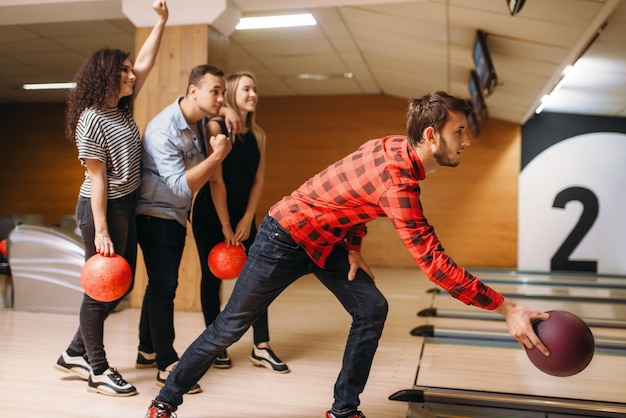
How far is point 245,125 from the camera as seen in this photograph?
9.77 ft

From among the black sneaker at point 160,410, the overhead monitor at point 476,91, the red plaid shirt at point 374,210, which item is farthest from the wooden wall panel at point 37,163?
the red plaid shirt at point 374,210

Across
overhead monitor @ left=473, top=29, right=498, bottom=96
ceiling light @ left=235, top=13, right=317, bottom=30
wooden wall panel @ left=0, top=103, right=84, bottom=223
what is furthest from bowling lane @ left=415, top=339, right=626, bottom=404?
wooden wall panel @ left=0, top=103, right=84, bottom=223

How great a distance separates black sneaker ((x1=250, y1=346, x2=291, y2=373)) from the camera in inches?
114

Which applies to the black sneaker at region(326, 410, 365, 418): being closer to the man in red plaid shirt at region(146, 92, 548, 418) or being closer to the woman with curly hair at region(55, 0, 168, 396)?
the man in red plaid shirt at region(146, 92, 548, 418)

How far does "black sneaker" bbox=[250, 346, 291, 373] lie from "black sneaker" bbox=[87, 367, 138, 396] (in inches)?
26.5

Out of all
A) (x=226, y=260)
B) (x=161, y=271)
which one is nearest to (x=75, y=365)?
(x=161, y=271)

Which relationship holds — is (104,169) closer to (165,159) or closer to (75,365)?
(165,159)

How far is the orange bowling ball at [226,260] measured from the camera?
2.75m

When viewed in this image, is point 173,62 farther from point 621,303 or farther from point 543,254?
point 543,254

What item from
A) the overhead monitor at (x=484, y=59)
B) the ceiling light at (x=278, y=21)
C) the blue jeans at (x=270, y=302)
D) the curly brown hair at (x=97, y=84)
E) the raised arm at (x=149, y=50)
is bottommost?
the blue jeans at (x=270, y=302)

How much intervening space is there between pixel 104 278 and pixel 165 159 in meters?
0.54

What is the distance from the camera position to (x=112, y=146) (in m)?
2.38

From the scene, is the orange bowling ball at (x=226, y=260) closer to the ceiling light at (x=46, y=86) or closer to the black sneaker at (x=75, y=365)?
the black sneaker at (x=75, y=365)

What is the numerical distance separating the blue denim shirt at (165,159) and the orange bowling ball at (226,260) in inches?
10.4
